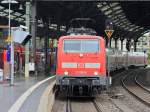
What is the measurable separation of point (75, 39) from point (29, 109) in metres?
9.71

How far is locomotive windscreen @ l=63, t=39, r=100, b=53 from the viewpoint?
952 inches

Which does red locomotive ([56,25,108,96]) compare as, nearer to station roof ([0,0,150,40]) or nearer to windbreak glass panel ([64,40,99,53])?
windbreak glass panel ([64,40,99,53])

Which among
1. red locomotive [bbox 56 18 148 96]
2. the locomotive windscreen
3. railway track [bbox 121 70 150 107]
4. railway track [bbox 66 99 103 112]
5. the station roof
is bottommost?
railway track [bbox 121 70 150 107]

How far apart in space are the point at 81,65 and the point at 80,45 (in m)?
1.08

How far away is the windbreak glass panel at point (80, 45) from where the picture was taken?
2419 centimetres

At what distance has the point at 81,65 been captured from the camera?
23.7m

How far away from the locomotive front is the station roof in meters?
14.6

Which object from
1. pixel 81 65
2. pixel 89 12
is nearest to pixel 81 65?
pixel 81 65

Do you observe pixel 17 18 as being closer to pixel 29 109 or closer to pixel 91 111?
pixel 91 111

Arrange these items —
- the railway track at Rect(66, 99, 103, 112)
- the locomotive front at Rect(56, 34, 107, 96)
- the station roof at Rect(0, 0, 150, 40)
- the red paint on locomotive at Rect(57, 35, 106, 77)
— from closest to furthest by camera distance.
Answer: the railway track at Rect(66, 99, 103, 112) < the locomotive front at Rect(56, 34, 107, 96) < the red paint on locomotive at Rect(57, 35, 106, 77) < the station roof at Rect(0, 0, 150, 40)

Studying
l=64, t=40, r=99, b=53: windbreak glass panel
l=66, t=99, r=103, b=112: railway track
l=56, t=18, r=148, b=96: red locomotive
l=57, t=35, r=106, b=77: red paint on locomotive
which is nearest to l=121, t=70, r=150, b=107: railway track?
l=66, t=99, r=103, b=112: railway track

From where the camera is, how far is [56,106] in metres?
22.1

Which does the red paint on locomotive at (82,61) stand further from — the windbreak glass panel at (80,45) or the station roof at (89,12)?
the station roof at (89,12)

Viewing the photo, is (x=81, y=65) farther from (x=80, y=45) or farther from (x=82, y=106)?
(x=82, y=106)
